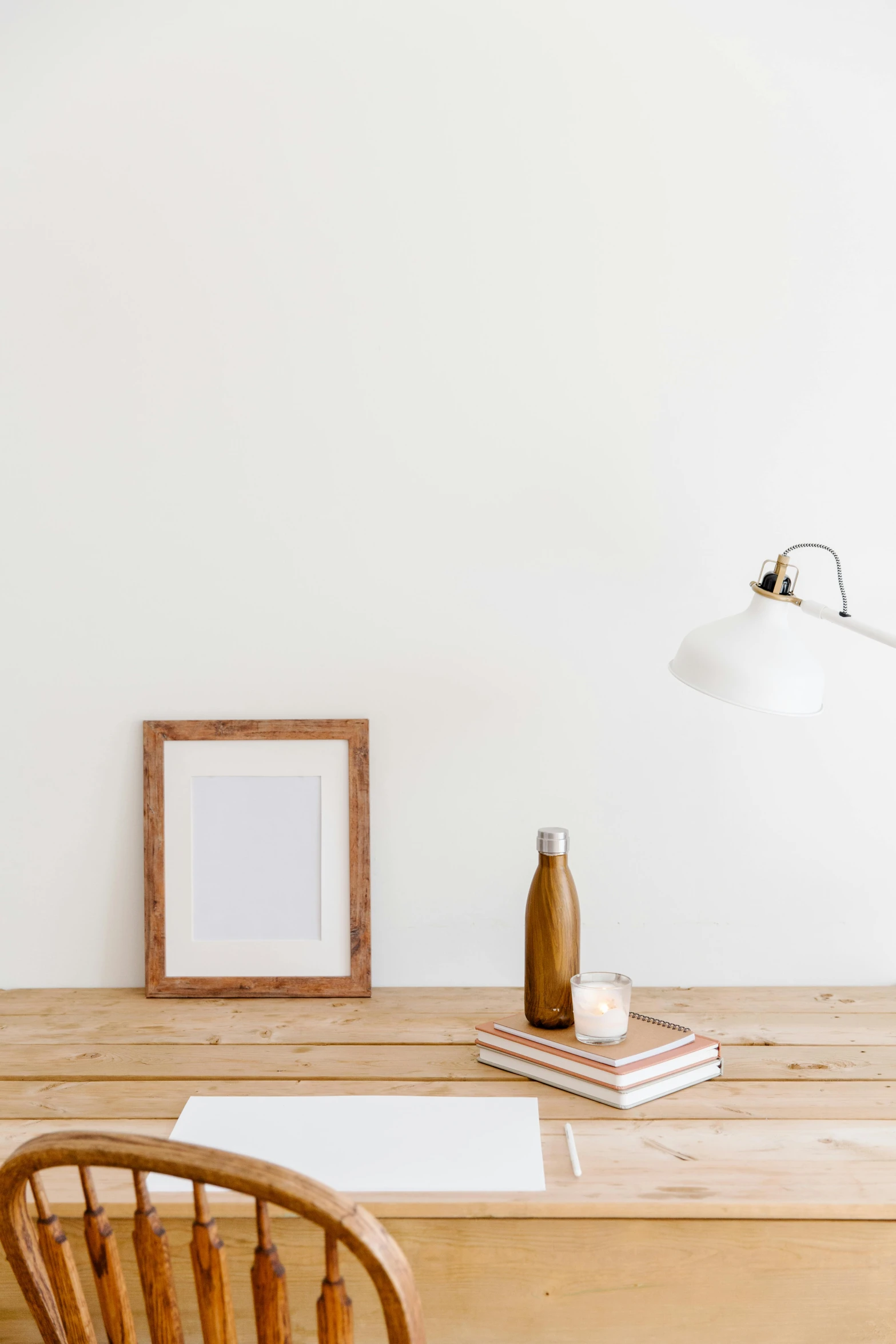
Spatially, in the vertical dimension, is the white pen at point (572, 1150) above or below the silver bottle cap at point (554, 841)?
below

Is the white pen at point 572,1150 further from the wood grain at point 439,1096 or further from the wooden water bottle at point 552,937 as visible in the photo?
the wooden water bottle at point 552,937

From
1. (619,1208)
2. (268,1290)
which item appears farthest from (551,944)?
(268,1290)

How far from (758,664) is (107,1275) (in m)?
0.88

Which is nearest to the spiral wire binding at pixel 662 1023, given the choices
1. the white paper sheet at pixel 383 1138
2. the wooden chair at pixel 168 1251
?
the white paper sheet at pixel 383 1138

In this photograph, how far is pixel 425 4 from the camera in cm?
149

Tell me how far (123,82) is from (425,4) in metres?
0.45

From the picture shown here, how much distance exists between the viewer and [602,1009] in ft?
3.95

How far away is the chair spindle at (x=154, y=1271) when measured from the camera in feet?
2.43

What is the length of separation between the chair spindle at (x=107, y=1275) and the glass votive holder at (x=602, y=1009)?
0.59m

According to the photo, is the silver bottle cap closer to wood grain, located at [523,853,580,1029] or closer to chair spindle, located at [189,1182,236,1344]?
wood grain, located at [523,853,580,1029]

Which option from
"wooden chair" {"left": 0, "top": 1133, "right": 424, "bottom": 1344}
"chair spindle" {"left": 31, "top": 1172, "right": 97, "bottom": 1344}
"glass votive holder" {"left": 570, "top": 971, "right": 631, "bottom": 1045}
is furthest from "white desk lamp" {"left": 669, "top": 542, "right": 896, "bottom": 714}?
"chair spindle" {"left": 31, "top": 1172, "right": 97, "bottom": 1344}

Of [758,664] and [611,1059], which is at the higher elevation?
[758,664]

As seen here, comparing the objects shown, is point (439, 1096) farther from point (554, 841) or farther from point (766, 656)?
point (766, 656)

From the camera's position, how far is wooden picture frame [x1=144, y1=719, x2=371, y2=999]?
149cm
